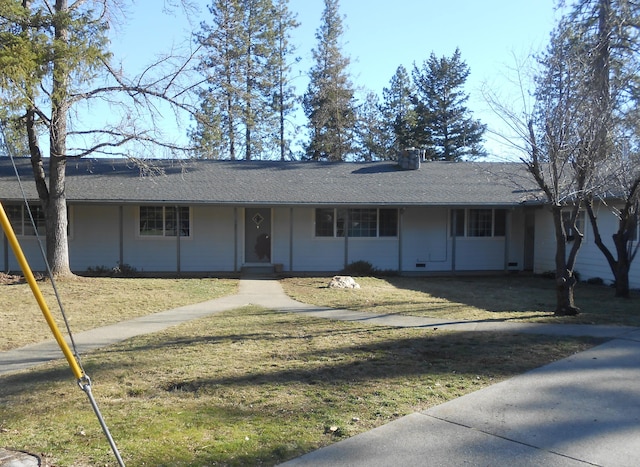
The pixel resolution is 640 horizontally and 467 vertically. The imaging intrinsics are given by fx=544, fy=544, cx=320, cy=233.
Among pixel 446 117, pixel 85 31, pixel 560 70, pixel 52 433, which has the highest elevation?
pixel 446 117

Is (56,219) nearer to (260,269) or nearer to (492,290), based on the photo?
(260,269)

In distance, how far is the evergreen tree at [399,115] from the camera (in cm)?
4047

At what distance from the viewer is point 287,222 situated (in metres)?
18.2

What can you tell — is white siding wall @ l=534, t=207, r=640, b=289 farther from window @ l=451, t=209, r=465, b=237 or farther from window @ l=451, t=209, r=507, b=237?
window @ l=451, t=209, r=465, b=237

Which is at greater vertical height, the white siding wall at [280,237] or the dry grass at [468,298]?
the white siding wall at [280,237]

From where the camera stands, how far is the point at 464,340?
799 cm

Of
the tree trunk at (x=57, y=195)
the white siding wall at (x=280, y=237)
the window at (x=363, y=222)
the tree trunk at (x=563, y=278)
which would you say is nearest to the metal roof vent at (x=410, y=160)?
the window at (x=363, y=222)

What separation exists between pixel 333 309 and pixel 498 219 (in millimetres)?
10598

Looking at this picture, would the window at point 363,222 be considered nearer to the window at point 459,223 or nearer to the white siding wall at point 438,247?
the white siding wall at point 438,247

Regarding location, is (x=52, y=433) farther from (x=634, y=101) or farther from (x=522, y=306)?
(x=634, y=101)

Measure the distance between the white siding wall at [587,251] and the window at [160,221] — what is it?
474 inches

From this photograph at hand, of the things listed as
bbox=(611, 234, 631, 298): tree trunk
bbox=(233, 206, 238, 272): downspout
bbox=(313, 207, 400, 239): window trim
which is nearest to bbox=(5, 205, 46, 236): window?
bbox=(233, 206, 238, 272): downspout

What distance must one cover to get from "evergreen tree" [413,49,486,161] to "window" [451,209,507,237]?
2203cm

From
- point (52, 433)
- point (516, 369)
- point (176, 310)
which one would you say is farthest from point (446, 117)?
point (52, 433)
